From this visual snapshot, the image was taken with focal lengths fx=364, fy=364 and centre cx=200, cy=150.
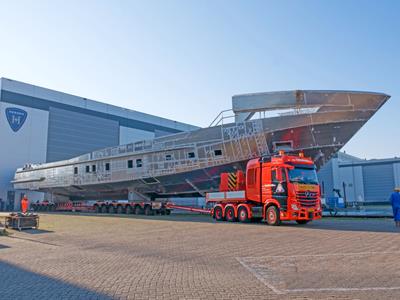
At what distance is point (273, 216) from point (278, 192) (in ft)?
3.95

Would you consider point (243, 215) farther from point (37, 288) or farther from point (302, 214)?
point (37, 288)

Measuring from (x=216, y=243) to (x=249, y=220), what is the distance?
7.53 meters

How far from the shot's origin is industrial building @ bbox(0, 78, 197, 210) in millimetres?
44844

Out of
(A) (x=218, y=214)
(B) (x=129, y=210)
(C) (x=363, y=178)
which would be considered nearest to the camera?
(A) (x=218, y=214)

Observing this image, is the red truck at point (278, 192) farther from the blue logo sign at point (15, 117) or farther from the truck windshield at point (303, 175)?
the blue logo sign at point (15, 117)

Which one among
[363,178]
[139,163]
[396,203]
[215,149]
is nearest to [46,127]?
[139,163]

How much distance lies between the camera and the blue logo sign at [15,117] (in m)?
44.6

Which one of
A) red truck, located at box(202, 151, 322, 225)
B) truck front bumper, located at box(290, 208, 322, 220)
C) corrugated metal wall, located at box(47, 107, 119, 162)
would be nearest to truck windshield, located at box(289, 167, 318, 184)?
red truck, located at box(202, 151, 322, 225)

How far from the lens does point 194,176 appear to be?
23.9m

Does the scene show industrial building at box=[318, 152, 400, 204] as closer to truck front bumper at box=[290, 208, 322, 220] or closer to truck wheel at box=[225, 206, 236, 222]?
truck wheel at box=[225, 206, 236, 222]

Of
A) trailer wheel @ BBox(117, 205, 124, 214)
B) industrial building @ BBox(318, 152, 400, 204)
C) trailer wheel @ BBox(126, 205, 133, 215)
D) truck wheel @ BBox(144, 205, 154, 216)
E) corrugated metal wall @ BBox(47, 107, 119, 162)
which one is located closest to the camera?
truck wheel @ BBox(144, 205, 154, 216)

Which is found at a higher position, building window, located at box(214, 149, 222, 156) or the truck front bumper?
building window, located at box(214, 149, 222, 156)

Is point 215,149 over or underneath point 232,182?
over

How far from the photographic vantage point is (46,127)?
157 feet
